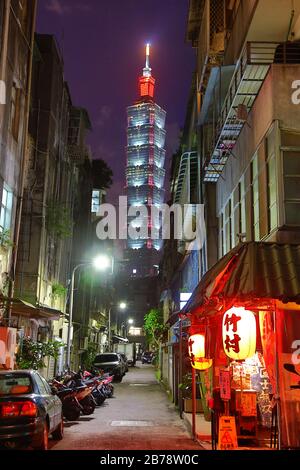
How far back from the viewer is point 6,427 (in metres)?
9.95

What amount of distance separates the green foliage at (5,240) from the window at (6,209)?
23cm

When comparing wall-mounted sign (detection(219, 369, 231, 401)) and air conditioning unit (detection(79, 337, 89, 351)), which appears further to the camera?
air conditioning unit (detection(79, 337, 89, 351))

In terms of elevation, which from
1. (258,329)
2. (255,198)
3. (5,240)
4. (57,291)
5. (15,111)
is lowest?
(258,329)

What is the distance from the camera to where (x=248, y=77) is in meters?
15.2

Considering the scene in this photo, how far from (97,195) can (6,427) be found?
1632 inches

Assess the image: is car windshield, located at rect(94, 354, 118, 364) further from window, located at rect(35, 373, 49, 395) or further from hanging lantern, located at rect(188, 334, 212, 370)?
window, located at rect(35, 373, 49, 395)

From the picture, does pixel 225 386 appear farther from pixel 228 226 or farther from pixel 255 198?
→ pixel 228 226

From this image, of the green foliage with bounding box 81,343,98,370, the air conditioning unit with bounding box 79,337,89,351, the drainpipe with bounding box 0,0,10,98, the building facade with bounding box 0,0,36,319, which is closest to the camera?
the drainpipe with bounding box 0,0,10,98

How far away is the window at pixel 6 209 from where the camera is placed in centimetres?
1886

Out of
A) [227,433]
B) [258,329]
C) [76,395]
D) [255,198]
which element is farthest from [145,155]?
[227,433]

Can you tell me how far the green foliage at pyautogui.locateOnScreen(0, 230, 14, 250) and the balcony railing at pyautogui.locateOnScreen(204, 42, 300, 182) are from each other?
8508 millimetres

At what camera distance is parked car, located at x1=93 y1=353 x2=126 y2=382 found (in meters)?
36.1

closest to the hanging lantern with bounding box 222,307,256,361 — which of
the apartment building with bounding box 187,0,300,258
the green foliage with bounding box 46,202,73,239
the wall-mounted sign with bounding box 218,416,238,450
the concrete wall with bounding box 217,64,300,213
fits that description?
the wall-mounted sign with bounding box 218,416,238,450

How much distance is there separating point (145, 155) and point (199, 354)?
160228mm
